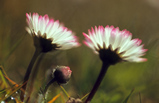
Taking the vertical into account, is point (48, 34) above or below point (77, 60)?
above

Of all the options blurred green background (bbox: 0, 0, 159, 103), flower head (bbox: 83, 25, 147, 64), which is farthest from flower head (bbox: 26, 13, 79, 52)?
blurred green background (bbox: 0, 0, 159, 103)

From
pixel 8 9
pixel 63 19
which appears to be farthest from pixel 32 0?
pixel 8 9

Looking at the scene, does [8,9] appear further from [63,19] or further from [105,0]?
[105,0]

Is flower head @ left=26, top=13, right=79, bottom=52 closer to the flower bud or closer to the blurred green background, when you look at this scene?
the flower bud

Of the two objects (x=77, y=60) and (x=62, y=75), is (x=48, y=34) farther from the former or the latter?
(x=77, y=60)

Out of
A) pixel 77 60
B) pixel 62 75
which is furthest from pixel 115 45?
pixel 77 60

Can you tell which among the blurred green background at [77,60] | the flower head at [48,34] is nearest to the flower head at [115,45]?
the flower head at [48,34]
